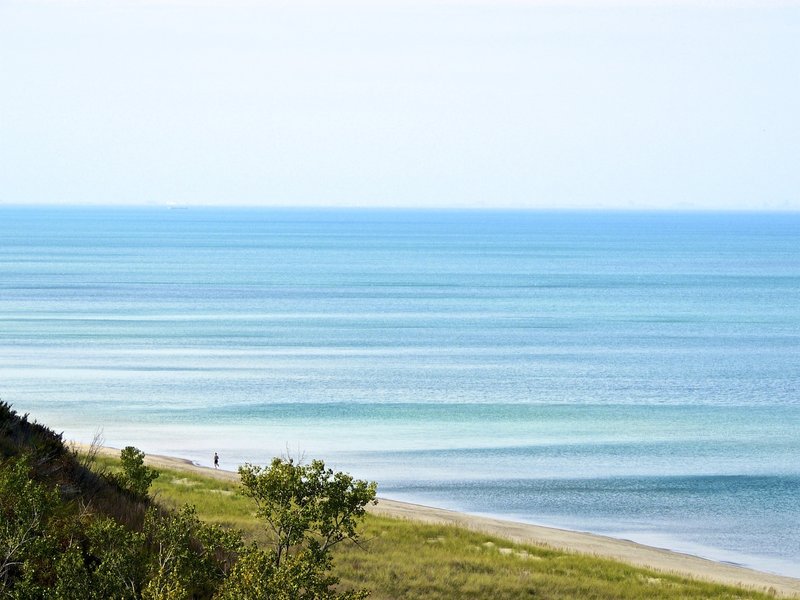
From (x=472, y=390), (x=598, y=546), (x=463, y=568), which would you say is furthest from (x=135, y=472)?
(x=472, y=390)

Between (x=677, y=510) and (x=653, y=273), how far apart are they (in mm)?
126196

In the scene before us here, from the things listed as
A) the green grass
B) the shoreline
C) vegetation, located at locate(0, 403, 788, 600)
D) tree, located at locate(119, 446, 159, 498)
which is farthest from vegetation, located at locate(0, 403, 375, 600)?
the shoreline

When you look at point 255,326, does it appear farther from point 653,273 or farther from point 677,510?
point 653,273

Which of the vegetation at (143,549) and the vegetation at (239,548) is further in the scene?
the vegetation at (239,548)

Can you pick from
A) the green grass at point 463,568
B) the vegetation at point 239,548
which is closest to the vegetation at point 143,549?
the vegetation at point 239,548

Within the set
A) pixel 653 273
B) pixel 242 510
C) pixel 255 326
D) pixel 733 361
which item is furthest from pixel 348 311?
pixel 242 510

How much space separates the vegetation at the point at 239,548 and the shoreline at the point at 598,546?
230 cm

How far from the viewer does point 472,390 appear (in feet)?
214

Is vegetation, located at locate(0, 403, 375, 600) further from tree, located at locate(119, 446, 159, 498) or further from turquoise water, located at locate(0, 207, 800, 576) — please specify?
turquoise water, located at locate(0, 207, 800, 576)

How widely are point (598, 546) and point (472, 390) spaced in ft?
105

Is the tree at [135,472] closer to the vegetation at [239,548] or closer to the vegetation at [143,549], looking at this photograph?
the vegetation at [239,548]

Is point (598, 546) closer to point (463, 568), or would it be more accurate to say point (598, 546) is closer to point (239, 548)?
point (463, 568)

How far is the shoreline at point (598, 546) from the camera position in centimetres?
2984

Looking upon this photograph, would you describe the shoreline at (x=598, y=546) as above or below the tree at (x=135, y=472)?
below
